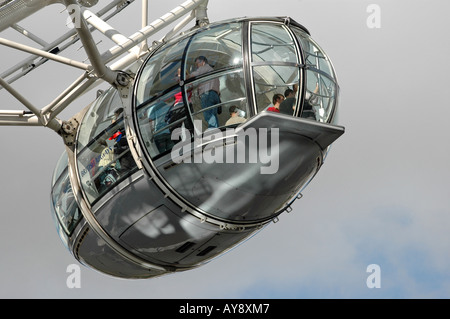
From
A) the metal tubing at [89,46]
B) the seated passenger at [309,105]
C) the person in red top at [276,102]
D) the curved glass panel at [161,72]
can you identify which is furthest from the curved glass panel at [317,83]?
the metal tubing at [89,46]

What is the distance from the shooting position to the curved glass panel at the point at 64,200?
21594 mm

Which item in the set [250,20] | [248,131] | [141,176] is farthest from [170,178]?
[250,20]

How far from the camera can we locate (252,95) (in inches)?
730

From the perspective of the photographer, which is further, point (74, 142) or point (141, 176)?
point (74, 142)

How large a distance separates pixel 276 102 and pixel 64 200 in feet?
18.5

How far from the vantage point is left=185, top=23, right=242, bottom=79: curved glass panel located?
62.3ft

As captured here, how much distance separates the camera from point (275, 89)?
18688 millimetres

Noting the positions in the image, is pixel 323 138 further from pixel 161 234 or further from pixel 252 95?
pixel 161 234

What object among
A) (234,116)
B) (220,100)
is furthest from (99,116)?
(234,116)

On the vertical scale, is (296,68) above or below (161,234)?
above

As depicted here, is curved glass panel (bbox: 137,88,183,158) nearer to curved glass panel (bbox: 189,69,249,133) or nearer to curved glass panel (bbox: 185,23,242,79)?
curved glass panel (bbox: 189,69,249,133)

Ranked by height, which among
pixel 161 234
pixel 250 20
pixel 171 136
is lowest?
pixel 161 234

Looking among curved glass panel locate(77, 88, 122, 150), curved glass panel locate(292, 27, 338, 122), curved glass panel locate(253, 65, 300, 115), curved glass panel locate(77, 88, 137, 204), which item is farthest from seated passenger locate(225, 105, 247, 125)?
curved glass panel locate(77, 88, 122, 150)

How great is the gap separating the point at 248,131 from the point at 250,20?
2658 mm
